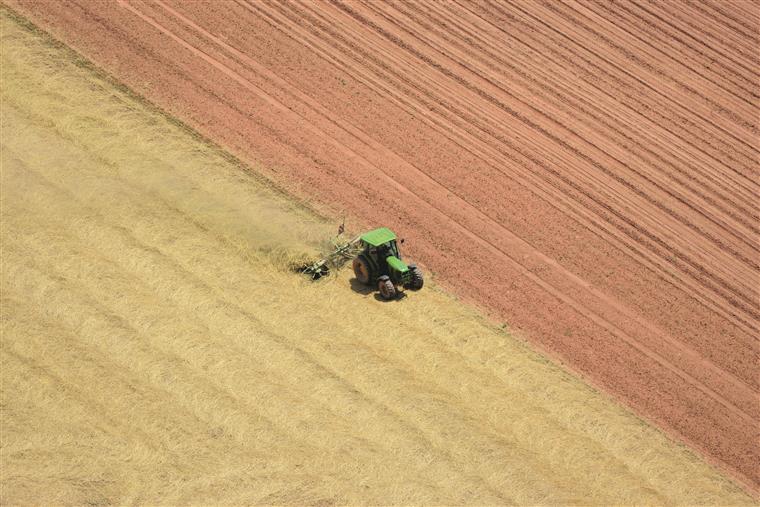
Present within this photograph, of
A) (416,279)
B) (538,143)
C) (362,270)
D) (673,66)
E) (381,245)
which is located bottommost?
(416,279)

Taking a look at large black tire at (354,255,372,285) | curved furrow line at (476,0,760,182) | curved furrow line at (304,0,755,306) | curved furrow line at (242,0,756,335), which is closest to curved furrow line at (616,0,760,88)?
curved furrow line at (476,0,760,182)

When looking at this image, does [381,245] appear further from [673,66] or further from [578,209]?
[673,66]

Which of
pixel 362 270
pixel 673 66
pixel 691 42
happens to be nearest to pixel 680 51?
pixel 691 42

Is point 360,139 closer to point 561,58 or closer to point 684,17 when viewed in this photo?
point 561,58

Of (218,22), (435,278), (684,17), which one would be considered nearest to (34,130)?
(218,22)

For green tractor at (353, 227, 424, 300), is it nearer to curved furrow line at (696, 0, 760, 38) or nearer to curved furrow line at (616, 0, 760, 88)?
curved furrow line at (616, 0, 760, 88)

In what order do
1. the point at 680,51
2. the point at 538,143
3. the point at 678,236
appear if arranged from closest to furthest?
the point at 678,236, the point at 538,143, the point at 680,51

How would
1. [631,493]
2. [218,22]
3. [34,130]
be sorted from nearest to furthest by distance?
[631,493], [34,130], [218,22]

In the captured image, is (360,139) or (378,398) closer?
(378,398)
